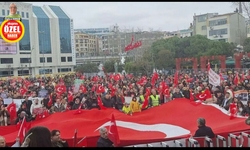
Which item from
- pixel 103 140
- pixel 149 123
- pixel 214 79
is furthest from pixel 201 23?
pixel 103 140

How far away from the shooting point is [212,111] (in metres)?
8.97

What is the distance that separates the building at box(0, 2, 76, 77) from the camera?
231 ft

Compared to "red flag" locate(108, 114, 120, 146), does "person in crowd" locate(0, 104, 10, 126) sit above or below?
below

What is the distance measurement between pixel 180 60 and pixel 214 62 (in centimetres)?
487

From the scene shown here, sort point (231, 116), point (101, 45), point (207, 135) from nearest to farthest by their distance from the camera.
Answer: point (207, 135) < point (231, 116) < point (101, 45)

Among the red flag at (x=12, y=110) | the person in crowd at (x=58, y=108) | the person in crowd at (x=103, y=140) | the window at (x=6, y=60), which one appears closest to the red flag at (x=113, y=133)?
the person in crowd at (x=103, y=140)

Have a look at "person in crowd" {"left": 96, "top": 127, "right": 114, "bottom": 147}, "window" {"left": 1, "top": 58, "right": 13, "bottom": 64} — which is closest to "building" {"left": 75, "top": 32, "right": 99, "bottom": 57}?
"window" {"left": 1, "top": 58, "right": 13, "bottom": 64}

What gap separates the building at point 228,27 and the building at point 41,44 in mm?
35901

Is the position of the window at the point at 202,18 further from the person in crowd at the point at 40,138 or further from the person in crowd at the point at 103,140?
the person in crowd at the point at 40,138

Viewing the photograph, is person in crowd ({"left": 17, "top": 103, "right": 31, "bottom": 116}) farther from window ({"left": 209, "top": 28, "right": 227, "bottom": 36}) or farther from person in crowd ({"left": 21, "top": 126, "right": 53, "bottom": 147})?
window ({"left": 209, "top": 28, "right": 227, "bottom": 36})

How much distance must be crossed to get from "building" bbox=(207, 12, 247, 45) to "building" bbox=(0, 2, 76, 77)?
3590cm

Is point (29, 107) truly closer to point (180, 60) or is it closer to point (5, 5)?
point (180, 60)

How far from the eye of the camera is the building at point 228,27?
195ft

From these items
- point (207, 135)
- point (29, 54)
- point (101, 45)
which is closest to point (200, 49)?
point (29, 54)
